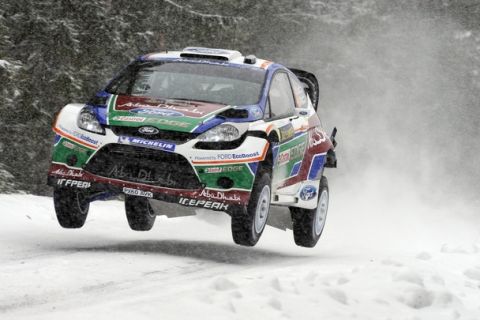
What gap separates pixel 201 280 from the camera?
6926 millimetres

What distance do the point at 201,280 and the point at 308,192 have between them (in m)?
3.43

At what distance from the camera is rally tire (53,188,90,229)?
8.66 metres

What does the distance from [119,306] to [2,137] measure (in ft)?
44.9

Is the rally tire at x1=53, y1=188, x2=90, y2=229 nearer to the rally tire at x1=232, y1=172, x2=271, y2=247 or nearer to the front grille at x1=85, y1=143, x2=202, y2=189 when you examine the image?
the front grille at x1=85, y1=143, x2=202, y2=189

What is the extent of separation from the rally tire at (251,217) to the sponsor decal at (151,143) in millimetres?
801

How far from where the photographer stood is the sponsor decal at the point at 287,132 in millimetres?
→ 9031

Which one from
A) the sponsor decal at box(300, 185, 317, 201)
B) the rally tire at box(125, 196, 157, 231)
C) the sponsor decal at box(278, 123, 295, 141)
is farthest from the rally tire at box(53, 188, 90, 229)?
the sponsor decal at box(300, 185, 317, 201)

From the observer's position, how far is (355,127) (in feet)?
124

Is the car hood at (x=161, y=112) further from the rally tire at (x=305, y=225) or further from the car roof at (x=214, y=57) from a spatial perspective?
the rally tire at (x=305, y=225)

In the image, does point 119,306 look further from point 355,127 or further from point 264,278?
point 355,127

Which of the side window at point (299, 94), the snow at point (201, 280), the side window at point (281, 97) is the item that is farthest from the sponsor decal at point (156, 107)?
the side window at point (299, 94)

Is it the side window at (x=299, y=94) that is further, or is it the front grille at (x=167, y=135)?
the side window at (x=299, y=94)

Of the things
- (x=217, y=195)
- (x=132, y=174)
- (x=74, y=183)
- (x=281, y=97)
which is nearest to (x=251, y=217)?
(x=217, y=195)

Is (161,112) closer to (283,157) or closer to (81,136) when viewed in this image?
(81,136)
